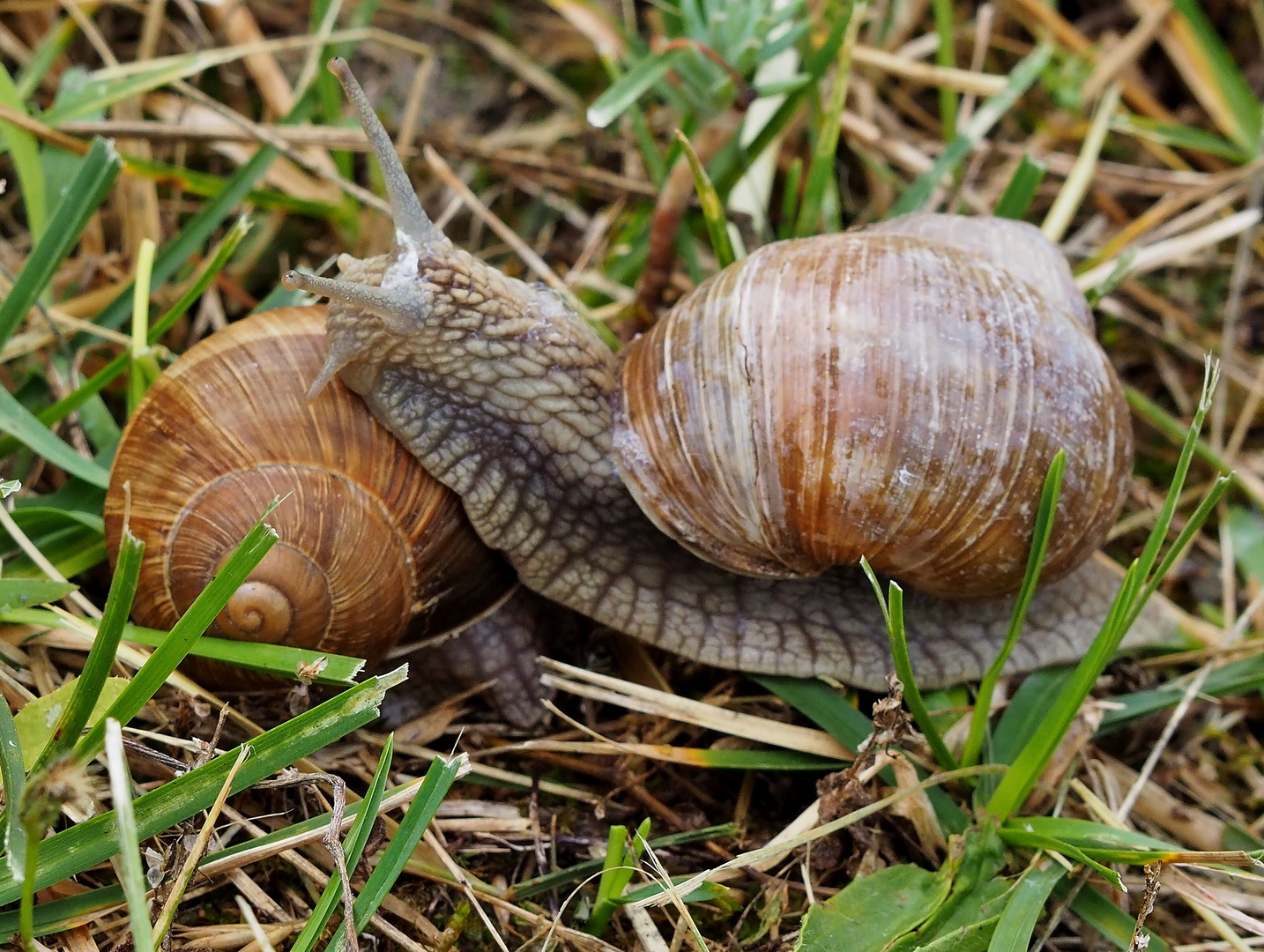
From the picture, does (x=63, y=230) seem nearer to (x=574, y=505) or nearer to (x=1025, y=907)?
(x=574, y=505)

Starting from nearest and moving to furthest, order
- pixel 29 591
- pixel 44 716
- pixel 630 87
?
pixel 44 716, pixel 29 591, pixel 630 87

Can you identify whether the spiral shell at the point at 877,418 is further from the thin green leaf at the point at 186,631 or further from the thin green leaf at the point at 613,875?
the thin green leaf at the point at 186,631

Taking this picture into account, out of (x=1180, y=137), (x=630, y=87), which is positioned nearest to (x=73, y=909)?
(x=630, y=87)

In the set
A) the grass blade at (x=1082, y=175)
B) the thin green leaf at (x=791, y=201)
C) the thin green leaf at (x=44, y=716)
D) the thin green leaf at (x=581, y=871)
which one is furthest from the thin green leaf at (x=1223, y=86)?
the thin green leaf at (x=44, y=716)

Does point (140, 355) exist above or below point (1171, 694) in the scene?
above

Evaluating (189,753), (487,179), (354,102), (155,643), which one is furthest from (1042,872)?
(487,179)

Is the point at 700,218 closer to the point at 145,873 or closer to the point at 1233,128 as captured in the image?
the point at 1233,128

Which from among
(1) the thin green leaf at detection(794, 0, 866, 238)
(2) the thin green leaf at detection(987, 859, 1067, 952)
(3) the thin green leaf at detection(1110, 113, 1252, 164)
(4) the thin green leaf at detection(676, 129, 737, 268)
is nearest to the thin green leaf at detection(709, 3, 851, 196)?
(1) the thin green leaf at detection(794, 0, 866, 238)
